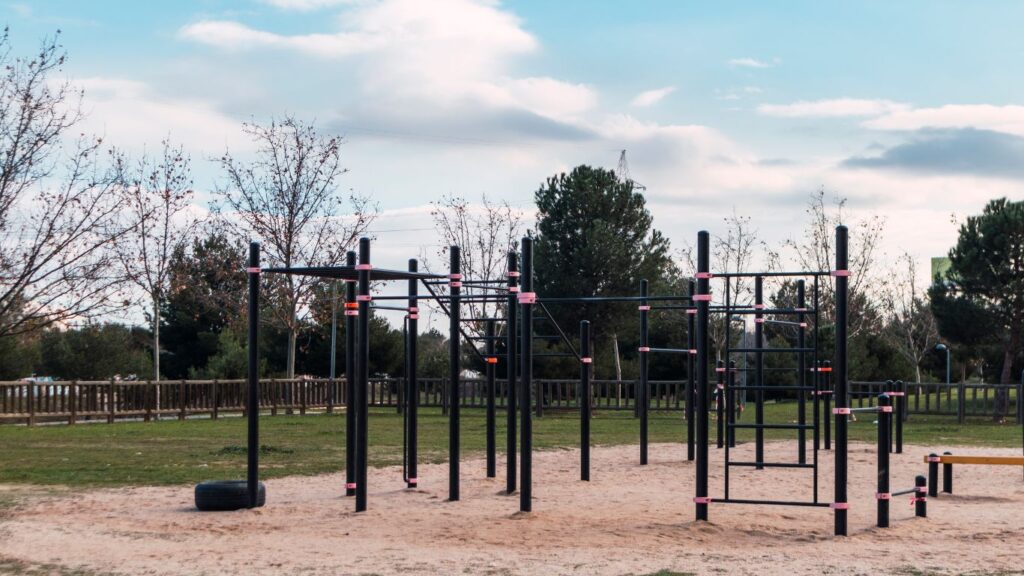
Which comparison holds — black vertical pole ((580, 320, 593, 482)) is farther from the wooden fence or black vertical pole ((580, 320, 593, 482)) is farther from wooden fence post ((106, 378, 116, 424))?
wooden fence post ((106, 378, 116, 424))

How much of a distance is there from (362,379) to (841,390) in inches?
185

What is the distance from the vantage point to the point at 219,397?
30594mm

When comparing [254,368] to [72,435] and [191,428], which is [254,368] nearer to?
[72,435]

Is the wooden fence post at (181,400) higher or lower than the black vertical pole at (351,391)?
lower

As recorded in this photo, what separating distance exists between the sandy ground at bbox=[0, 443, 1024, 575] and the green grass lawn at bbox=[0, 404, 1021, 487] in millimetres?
1961

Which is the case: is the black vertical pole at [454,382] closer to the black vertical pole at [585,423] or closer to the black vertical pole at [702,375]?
the black vertical pole at [585,423]

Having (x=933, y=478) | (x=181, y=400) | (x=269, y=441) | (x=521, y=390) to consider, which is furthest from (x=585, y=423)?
(x=181, y=400)

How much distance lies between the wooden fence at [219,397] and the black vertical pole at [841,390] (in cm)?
1451

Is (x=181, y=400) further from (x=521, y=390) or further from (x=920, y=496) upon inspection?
(x=920, y=496)

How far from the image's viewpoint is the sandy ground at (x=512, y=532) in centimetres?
845

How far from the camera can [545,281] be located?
37969 mm

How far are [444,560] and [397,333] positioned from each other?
39.0m

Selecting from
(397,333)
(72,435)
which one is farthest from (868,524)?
(397,333)

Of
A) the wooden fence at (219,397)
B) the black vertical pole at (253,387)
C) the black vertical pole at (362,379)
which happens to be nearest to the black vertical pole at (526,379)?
the black vertical pole at (362,379)
